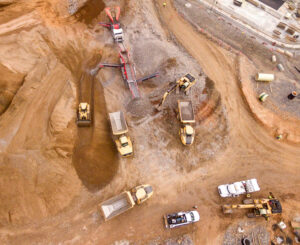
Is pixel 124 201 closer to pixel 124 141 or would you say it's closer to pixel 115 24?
pixel 124 141

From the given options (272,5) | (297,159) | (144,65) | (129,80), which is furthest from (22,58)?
(272,5)

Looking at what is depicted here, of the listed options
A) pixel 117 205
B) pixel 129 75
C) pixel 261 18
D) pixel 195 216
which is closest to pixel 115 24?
pixel 129 75

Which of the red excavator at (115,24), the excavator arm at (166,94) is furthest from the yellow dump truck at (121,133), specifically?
the red excavator at (115,24)

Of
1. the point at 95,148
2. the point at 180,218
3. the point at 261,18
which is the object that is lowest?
the point at 180,218

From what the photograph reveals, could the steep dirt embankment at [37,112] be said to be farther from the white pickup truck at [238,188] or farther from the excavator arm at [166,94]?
the white pickup truck at [238,188]

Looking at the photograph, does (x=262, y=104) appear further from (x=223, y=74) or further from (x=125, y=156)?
(x=125, y=156)

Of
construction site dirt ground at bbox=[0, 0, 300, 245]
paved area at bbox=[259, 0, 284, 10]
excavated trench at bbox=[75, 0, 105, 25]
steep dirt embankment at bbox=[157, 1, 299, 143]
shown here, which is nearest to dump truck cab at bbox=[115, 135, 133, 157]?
construction site dirt ground at bbox=[0, 0, 300, 245]
